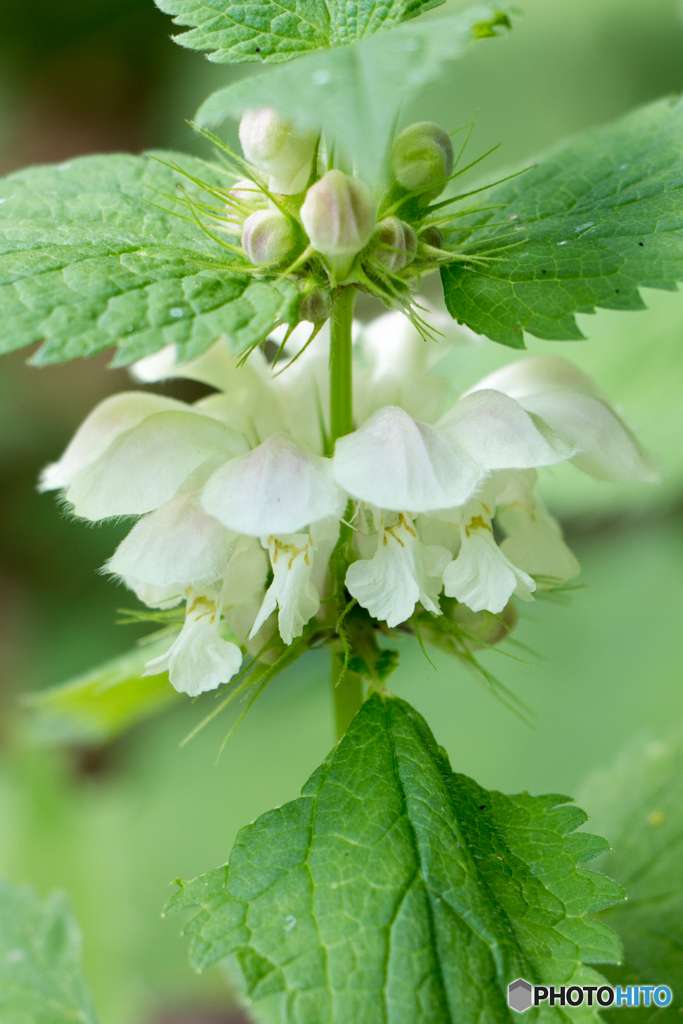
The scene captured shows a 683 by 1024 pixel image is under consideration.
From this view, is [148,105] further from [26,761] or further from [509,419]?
[509,419]

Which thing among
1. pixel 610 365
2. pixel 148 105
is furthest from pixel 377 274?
pixel 148 105

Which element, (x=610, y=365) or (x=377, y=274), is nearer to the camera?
(x=377, y=274)

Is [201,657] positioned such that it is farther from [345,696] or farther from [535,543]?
[535,543]

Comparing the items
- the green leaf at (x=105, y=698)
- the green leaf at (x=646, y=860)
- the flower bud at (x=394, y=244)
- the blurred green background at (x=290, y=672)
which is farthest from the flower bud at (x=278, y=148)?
the green leaf at (x=646, y=860)

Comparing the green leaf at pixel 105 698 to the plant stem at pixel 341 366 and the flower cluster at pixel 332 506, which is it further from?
the plant stem at pixel 341 366

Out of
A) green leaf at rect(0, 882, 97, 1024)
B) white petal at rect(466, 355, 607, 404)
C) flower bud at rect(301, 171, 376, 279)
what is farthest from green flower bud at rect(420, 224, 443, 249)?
green leaf at rect(0, 882, 97, 1024)

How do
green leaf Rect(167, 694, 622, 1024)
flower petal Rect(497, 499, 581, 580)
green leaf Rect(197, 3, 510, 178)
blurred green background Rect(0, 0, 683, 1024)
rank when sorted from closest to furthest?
green leaf Rect(197, 3, 510, 178), green leaf Rect(167, 694, 622, 1024), flower petal Rect(497, 499, 581, 580), blurred green background Rect(0, 0, 683, 1024)

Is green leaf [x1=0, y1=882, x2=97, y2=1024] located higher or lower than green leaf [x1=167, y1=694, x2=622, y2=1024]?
lower

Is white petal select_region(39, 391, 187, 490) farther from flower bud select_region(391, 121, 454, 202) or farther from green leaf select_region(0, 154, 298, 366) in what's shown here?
flower bud select_region(391, 121, 454, 202)
